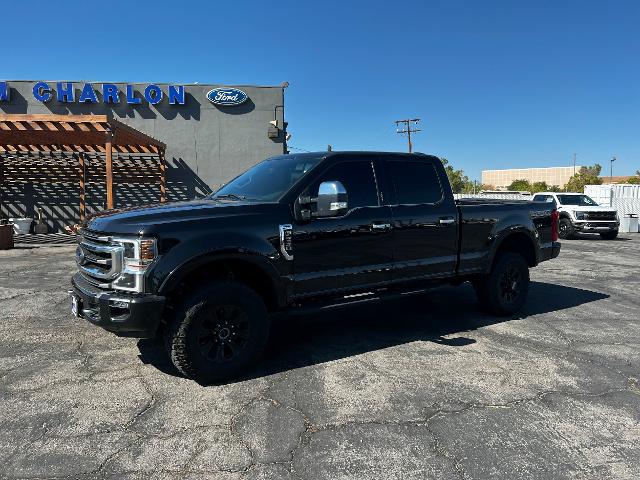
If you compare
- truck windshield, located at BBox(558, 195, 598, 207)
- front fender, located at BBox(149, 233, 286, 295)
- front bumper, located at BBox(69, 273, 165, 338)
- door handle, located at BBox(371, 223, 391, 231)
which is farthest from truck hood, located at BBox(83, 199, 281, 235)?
truck windshield, located at BBox(558, 195, 598, 207)

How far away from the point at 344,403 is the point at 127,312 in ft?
5.81

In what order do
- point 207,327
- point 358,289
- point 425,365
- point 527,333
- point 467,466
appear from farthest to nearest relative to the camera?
point 527,333 → point 358,289 → point 425,365 → point 207,327 → point 467,466

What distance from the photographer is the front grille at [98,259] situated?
3615mm

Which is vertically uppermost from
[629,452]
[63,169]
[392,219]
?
[63,169]

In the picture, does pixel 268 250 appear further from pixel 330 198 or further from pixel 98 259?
pixel 98 259

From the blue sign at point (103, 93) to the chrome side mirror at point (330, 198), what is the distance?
54.8ft

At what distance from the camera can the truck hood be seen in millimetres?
3592

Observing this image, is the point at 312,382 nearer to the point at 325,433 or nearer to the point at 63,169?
the point at 325,433

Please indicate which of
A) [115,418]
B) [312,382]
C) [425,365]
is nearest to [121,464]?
[115,418]

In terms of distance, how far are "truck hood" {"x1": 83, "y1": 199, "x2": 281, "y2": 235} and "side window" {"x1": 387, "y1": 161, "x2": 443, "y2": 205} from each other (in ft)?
5.16

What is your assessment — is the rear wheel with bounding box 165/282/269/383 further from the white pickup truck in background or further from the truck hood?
the white pickup truck in background

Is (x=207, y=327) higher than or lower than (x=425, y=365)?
higher

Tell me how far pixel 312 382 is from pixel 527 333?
2815mm

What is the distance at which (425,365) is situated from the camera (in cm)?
430
